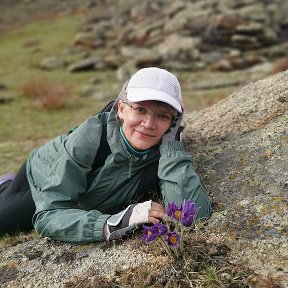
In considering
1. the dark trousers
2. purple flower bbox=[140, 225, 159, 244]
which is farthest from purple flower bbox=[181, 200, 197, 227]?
the dark trousers

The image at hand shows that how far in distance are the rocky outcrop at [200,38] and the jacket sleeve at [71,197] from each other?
1415cm

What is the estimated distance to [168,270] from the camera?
300 cm

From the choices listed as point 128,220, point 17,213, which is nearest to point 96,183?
point 128,220

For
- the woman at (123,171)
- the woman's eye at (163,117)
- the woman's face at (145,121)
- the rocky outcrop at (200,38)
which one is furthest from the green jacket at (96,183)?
the rocky outcrop at (200,38)

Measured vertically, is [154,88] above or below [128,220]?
above

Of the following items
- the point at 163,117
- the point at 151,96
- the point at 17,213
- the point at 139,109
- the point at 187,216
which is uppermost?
the point at 151,96

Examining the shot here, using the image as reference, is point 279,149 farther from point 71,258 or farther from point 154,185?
point 71,258

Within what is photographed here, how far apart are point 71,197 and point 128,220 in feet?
1.87

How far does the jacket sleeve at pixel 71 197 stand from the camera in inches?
138

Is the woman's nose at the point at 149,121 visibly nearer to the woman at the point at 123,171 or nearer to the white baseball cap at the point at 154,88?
the woman at the point at 123,171

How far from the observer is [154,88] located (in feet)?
11.4

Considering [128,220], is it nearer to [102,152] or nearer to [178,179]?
[178,179]

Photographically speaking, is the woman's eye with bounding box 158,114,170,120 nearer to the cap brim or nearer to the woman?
the woman

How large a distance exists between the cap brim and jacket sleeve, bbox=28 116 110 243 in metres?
0.49
